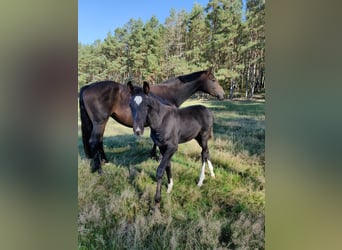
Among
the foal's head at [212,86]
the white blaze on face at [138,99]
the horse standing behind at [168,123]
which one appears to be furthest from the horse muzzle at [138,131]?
the foal's head at [212,86]

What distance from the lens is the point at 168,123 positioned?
1.57m

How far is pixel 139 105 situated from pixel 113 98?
181 mm

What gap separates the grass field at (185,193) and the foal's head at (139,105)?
7cm

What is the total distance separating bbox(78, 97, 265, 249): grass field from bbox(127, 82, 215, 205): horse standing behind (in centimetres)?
4

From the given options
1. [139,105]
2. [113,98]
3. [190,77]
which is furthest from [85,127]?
[190,77]

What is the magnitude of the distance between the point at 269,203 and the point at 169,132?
69cm

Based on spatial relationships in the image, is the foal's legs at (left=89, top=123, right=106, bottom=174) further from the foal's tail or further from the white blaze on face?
the white blaze on face

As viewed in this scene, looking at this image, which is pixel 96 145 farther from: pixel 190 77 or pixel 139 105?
pixel 190 77

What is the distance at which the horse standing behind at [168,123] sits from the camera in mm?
1528
